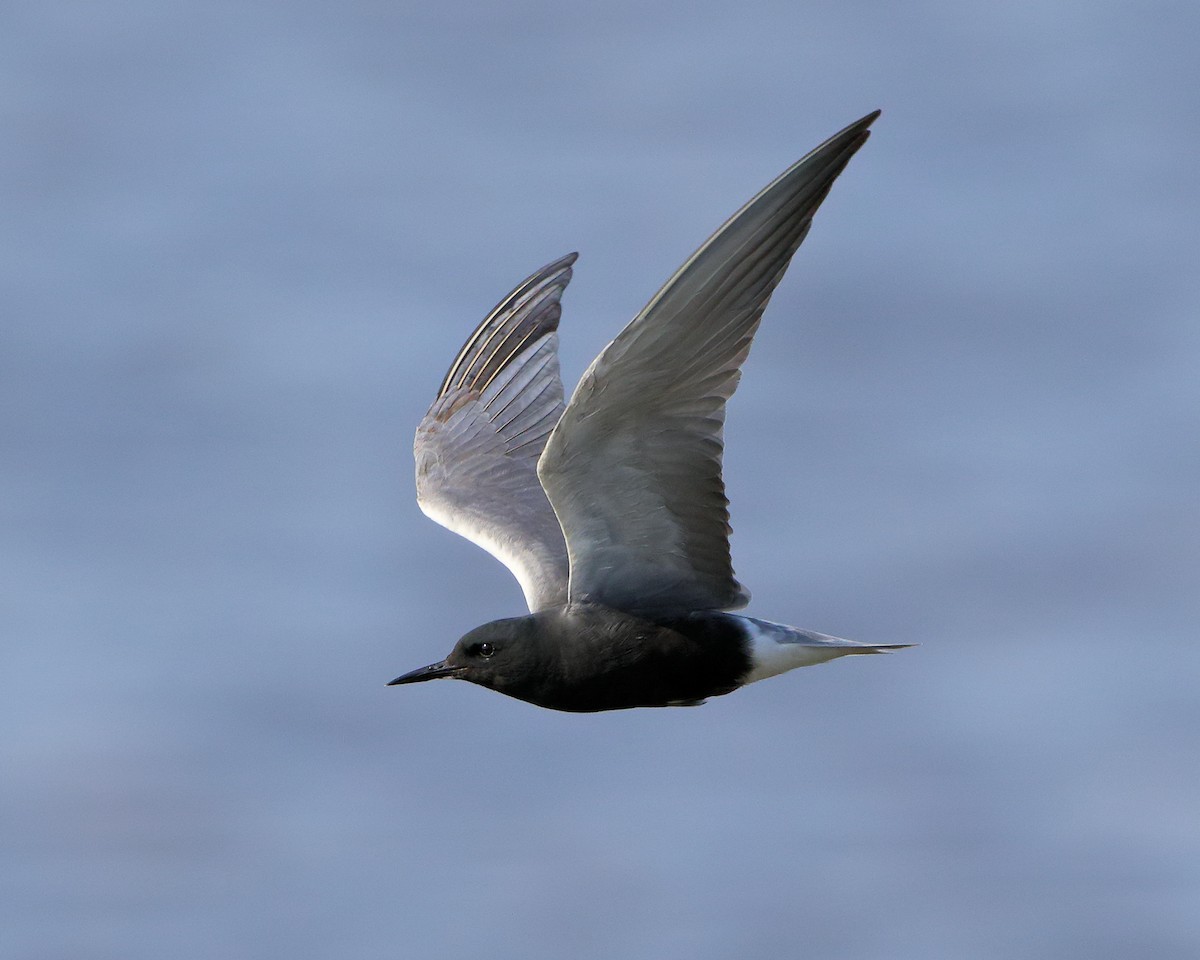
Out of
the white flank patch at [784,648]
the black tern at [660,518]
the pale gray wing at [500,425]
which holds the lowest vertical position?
the white flank patch at [784,648]

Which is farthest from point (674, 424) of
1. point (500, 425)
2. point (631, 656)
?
point (500, 425)

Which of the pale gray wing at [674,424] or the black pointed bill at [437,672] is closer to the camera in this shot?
the pale gray wing at [674,424]

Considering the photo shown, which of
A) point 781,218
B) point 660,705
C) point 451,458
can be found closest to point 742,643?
point 660,705

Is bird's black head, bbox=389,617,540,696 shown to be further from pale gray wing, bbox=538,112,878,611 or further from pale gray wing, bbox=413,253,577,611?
pale gray wing, bbox=413,253,577,611

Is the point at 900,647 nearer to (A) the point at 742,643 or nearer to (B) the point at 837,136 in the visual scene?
(A) the point at 742,643

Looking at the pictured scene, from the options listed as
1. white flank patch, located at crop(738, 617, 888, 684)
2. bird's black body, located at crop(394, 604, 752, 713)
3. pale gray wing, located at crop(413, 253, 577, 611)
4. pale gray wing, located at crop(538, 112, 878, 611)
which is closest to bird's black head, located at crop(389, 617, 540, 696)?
bird's black body, located at crop(394, 604, 752, 713)

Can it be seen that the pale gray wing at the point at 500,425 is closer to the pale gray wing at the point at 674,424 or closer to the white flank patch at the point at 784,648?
the pale gray wing at the point at 674,424

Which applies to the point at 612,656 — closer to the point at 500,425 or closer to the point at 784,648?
the point at 784,648

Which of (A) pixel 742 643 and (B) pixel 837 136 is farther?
(A) pixel 742 643

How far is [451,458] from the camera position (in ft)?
54.5

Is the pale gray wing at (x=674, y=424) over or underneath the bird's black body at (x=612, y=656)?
over

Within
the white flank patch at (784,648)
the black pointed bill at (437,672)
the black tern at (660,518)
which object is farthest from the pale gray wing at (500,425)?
the white flank patch at (784,648)

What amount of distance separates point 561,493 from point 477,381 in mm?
3879

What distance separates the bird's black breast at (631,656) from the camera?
1351cm
